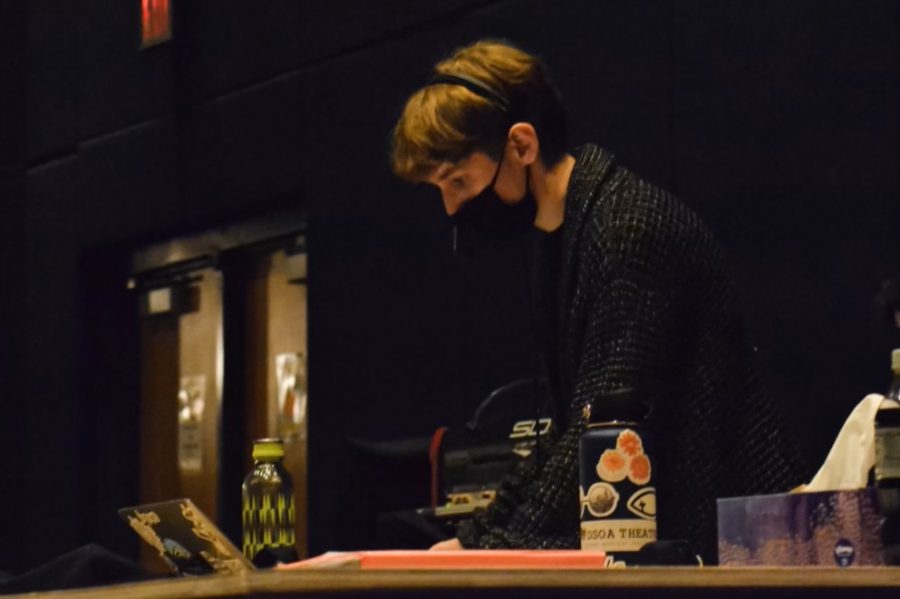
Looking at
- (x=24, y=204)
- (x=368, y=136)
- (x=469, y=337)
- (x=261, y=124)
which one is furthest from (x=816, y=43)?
(x=24, y=204)

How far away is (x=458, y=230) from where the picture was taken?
2500 mm

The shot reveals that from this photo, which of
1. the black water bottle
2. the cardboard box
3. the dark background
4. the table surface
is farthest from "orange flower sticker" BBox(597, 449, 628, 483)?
the dark background

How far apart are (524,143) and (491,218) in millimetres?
126

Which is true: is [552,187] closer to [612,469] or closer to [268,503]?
[268,503]

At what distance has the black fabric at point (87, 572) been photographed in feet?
5.58

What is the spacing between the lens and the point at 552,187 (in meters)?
2.42

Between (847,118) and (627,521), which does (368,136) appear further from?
(627,521)

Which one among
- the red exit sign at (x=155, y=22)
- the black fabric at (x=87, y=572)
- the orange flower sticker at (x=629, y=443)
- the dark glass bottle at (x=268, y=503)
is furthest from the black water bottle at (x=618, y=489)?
the red exit sign at (x=155, y=22)

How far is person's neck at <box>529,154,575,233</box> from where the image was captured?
2.41 m

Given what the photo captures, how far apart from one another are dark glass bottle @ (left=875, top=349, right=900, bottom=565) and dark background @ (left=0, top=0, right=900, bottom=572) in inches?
74.4

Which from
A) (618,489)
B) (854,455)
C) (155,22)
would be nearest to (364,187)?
(155,22)

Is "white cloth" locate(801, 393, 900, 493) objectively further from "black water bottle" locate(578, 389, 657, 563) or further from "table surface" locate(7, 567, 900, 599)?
"table surface" locate(7, 567, 900, 599)

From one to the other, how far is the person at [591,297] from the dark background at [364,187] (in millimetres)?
1260

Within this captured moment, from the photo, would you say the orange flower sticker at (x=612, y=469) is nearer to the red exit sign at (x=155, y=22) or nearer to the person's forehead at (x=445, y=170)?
the person's forehead at (x=445, y=170)
